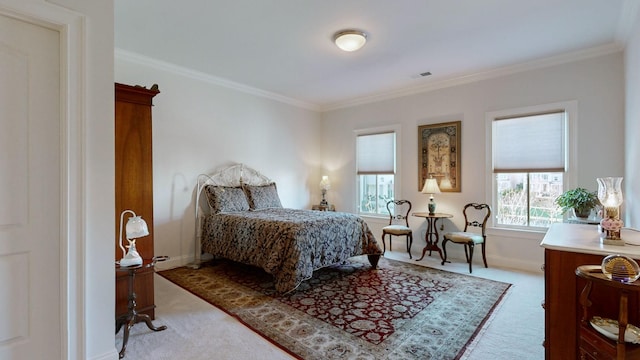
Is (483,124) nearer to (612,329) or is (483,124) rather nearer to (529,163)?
(529,163)

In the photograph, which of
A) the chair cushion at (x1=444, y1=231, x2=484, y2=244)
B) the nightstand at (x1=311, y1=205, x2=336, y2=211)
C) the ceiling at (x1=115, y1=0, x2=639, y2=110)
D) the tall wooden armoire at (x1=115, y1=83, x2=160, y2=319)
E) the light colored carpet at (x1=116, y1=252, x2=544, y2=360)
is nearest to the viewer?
the light colored carpet at (x1=116, y1=252, x2=544, y2=360)

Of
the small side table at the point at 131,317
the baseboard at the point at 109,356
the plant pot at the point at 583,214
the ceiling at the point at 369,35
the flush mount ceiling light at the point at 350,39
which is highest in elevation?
the ceiling at the point at 369,35

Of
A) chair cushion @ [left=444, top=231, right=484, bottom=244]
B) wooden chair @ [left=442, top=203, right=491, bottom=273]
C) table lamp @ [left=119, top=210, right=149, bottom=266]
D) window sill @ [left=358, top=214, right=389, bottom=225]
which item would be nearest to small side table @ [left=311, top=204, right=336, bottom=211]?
window sill @ [left=358, top=214, right=389, bottom=225]

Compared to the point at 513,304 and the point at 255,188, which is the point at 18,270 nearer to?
the point at 255,188

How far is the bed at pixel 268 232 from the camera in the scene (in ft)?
10.9

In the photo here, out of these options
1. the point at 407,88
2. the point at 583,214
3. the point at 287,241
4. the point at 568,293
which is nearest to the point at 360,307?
the point at 287,241

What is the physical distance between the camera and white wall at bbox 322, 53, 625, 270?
144 inches

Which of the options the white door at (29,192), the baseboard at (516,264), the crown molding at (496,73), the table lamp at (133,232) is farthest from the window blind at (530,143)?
the white door at (29,192)

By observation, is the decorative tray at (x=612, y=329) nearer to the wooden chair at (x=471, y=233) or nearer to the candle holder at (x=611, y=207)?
the candle holder at (x=611, y=207)

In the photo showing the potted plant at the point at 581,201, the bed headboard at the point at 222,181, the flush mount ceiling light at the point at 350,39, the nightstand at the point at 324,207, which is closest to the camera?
the flush mount ceiling light at the point at 350,39

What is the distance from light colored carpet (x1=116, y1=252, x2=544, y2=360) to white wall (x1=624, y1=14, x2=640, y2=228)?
1.24m

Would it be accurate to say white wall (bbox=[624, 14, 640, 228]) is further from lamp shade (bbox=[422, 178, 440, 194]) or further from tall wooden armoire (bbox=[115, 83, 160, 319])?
tall wooden armoire (bbox=[115, 83, 160, 319])

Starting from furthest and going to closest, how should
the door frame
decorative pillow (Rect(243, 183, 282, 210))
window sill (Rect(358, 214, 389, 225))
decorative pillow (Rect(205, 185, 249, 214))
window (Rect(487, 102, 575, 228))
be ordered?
window sill (Rect(358, 214, 389, 225))
decorative pillow (Rect(243, 183, 282, 210))
decorative pillow (Rect(205, 185, 249, 214))
window (Rect(487, 102, 575, 228))
the door frame

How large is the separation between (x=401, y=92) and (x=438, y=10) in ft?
8.33
